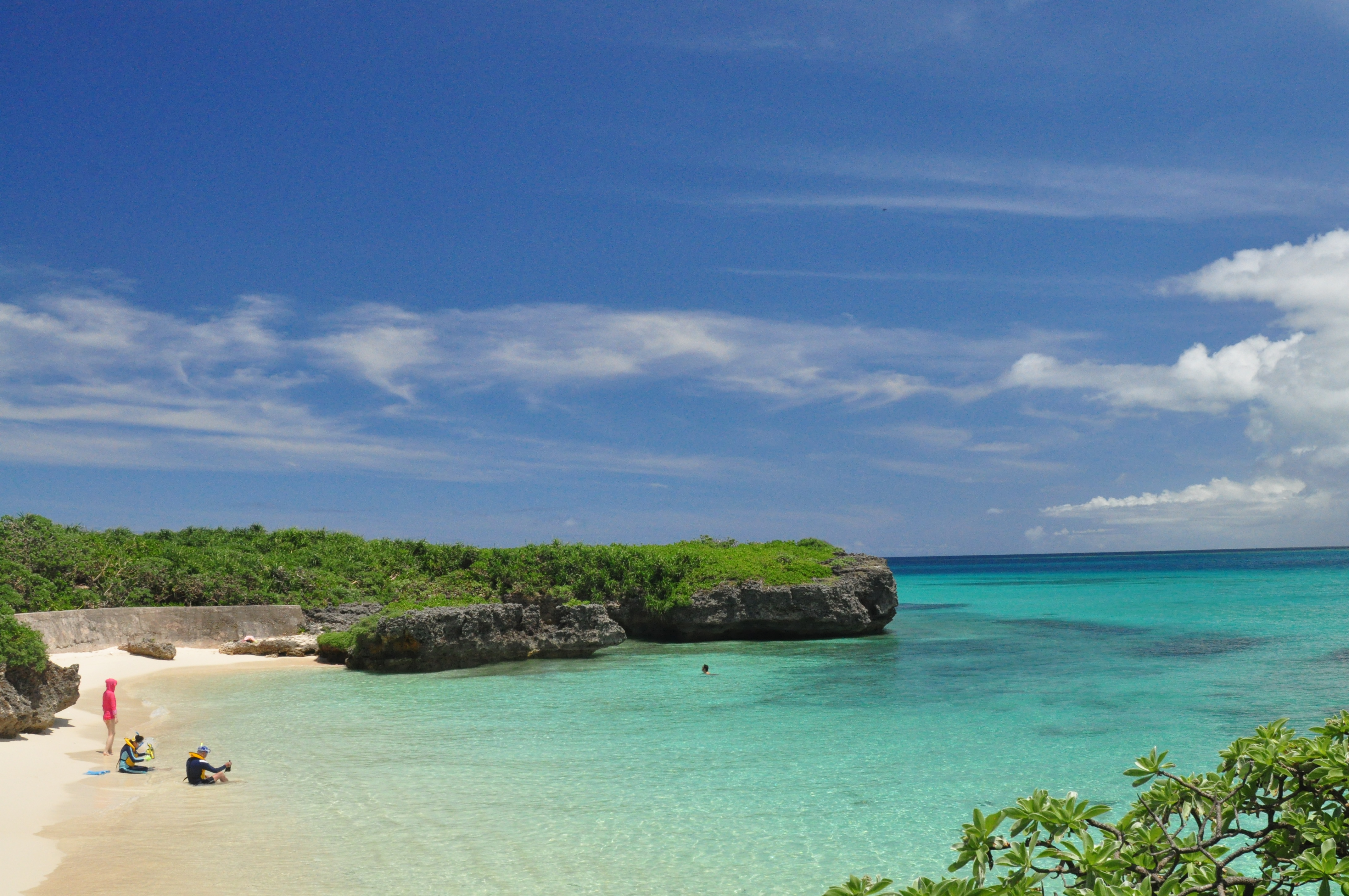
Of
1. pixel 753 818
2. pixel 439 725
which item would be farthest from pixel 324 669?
pixel 753 818

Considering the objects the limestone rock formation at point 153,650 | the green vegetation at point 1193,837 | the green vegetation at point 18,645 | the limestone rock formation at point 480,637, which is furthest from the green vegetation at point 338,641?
the green vegetation at point 1193,837

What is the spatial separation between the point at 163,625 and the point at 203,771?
1354 centimetres

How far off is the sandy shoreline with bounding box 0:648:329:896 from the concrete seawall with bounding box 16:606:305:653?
33.4 inches

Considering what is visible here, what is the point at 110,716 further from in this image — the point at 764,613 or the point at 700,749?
the point at 764,613

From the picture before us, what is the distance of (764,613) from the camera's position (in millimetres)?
25906

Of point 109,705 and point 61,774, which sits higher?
point 109,705

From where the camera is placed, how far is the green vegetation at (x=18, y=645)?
11.7 metres

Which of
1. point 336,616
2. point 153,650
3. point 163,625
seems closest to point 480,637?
point 336,616

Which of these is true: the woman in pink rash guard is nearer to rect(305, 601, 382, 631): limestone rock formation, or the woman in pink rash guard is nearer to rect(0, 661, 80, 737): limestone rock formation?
rect(0, 661, 80, 737): limestone rock formation

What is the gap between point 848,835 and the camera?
8406mm

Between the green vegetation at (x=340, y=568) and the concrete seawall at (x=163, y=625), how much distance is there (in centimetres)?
120

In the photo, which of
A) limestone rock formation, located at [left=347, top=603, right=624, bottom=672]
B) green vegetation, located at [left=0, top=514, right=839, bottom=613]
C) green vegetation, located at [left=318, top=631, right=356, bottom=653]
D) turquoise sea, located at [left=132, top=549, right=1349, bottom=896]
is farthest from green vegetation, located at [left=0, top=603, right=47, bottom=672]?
green vegetation, located at [left=0, top=514, right=839, bottom=613]

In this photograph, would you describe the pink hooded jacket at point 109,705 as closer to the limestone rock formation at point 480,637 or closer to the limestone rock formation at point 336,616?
the limestone rock formation at point 480,637

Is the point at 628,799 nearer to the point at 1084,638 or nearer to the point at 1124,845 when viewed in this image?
the point at 1124,845
